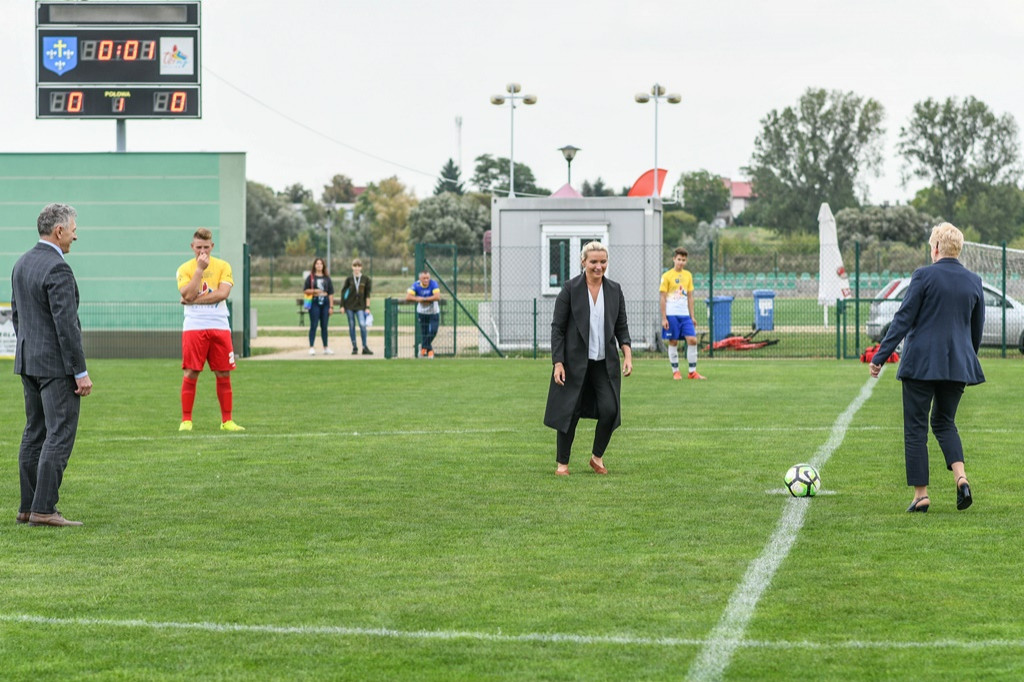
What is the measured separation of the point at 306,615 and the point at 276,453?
6.12m

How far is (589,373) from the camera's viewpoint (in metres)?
11.1

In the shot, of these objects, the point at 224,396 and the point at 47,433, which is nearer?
the point at 47,433

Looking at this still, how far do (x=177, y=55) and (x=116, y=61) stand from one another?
1150mm

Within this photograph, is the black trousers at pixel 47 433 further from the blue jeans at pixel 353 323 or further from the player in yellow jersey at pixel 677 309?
the blue jeans at pixel 353 323

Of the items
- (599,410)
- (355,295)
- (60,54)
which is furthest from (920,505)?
(60,54)

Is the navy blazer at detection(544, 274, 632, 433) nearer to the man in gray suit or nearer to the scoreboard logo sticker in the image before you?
the man in gray suit

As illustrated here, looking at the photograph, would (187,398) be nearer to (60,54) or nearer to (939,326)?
(939,326)

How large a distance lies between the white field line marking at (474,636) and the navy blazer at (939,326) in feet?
10.5

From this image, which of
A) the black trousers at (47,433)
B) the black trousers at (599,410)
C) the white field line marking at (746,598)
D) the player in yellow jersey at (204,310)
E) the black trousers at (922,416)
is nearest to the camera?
the white field line marking at (746,598)

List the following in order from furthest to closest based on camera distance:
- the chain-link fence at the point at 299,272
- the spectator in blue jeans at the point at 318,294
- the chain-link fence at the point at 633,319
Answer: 1. the chain-link fence at the point at 299,272
2. the chain-link fence at the point at 633,319
3. the spectator in blue jeans at the point at 318,294

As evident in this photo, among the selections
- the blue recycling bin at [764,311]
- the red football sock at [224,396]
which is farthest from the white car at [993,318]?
the red football sock at [224,396]

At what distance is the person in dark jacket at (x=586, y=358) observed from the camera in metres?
10.9

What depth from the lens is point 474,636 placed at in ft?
19.5

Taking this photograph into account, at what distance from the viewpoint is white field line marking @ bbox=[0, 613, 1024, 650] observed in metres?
5.75
